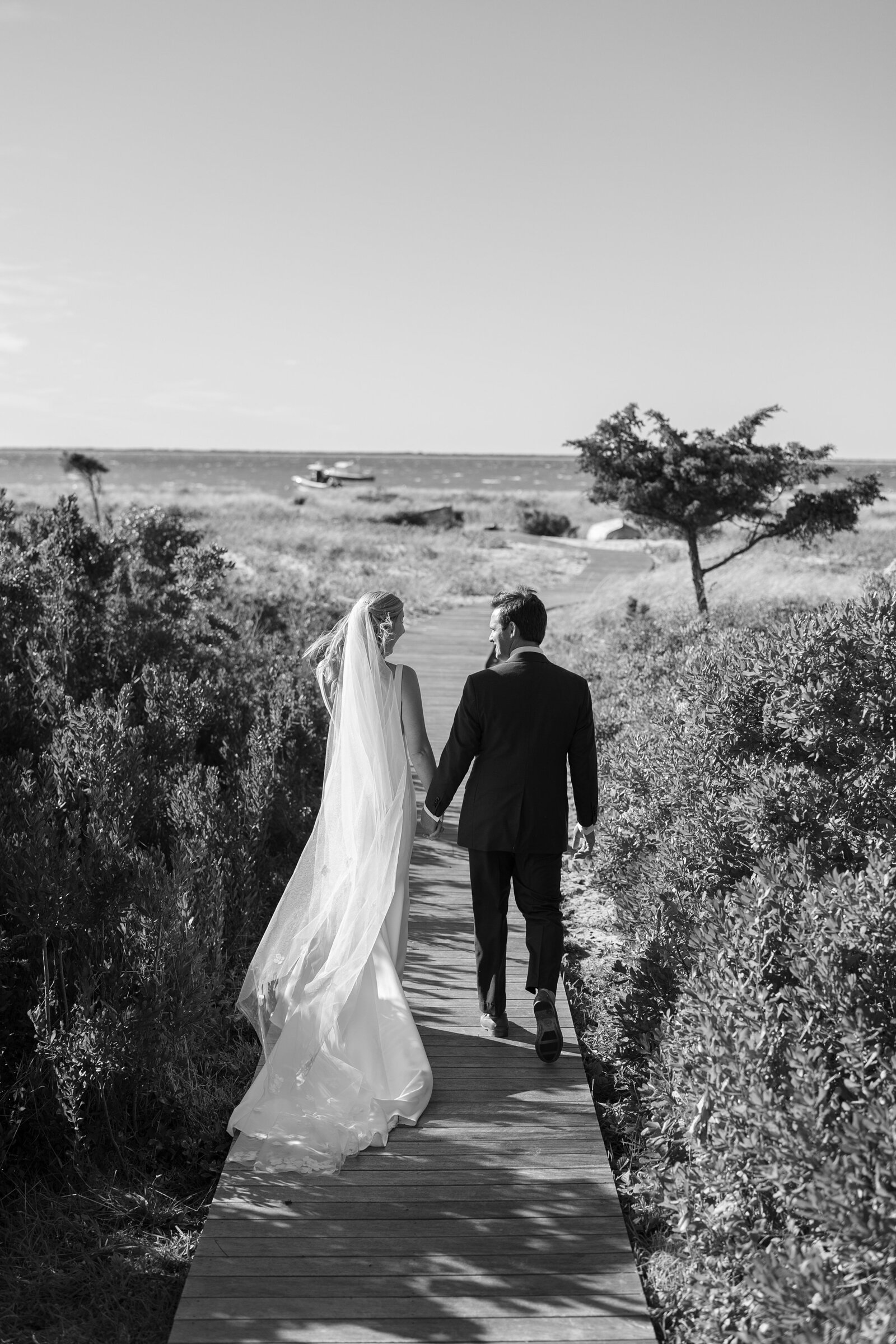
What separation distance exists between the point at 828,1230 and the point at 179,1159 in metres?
2.95

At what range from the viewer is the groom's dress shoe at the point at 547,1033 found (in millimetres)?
5035

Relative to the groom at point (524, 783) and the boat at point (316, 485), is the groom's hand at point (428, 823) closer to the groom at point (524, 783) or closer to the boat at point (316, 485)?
the groom at point (524, 783)

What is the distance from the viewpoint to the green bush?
4820mm

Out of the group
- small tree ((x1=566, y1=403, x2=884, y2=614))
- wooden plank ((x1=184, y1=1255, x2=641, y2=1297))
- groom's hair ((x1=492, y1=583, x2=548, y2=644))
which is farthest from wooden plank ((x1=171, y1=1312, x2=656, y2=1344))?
small tree ((x1=566, y1=403, x2=884, y2=614))

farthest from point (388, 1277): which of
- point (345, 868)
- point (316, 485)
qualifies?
point (316, 485)

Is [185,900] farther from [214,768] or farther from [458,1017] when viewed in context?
[214,768]

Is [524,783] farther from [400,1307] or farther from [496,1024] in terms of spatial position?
[400,1307]

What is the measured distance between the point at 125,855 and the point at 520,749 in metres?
2.24

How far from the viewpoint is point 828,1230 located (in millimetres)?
3020

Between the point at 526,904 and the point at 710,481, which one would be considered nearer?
the point at 526,904

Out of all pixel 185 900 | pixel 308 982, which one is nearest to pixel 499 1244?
A: pixel 308 982

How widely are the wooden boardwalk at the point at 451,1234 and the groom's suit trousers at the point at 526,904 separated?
451 mm

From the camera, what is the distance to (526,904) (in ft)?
16.8

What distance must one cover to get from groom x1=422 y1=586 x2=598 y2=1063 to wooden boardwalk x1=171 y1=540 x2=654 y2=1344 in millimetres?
534
